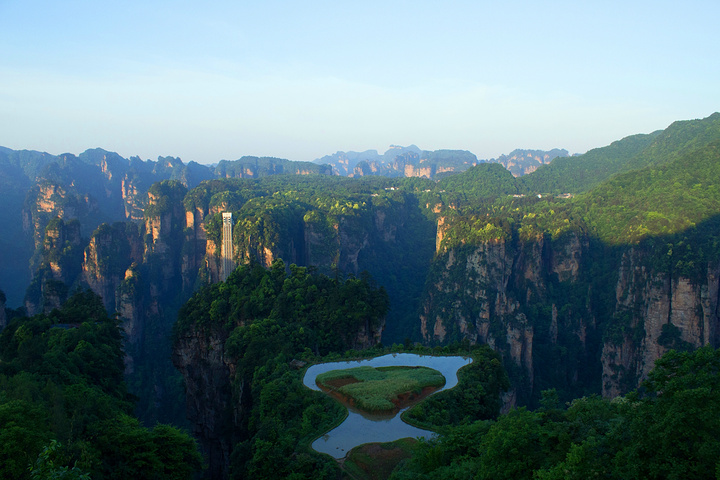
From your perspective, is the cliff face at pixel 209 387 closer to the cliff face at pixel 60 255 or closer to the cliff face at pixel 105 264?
the cliff face at pixel 105 264

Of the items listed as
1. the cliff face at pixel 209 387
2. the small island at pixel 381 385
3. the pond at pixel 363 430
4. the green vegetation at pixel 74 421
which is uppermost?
the green vegetation at pixel 74 421

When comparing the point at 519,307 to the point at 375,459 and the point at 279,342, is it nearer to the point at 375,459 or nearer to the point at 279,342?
the point at 279,342

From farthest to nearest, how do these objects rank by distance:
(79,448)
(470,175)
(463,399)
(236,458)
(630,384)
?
1. (470,175)
2. (630,384)
3. (463,399)
4. (236,458)
5. (79,448)

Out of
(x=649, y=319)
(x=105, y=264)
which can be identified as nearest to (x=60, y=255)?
(x=105, y=264)

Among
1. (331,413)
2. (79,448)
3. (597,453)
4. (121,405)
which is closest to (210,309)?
(121,405)

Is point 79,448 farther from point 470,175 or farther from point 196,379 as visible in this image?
point 470,175

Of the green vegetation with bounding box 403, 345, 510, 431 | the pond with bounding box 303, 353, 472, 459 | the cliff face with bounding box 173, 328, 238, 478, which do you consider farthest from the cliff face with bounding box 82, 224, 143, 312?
the green vegetation with bounding box 403, 345, 510, 431

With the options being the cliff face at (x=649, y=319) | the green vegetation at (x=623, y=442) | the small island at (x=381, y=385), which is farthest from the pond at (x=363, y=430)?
the cliff face at (x=649, y=319)
